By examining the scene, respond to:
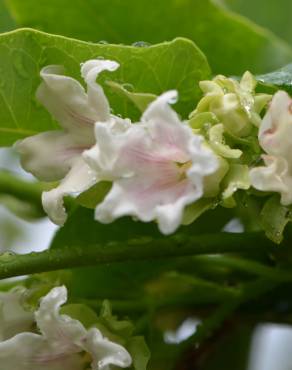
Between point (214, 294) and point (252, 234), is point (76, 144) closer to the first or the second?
point (252, 234)

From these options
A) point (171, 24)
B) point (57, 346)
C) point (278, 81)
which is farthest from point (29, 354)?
point (171, 24)

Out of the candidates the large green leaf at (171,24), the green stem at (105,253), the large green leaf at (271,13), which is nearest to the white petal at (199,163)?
the green stem at (105,253)

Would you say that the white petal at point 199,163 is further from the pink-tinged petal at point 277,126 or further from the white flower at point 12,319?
the white flower at point 12,319

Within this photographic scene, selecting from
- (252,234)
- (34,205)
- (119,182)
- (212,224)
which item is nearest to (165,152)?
(119,182)

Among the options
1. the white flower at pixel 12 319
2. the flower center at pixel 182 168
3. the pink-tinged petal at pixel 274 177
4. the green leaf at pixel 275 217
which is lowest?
the white flower at pixel 12 319

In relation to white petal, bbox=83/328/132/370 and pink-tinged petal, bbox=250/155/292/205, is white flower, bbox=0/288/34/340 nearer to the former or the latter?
white petal, bbox=83/328/132/370
